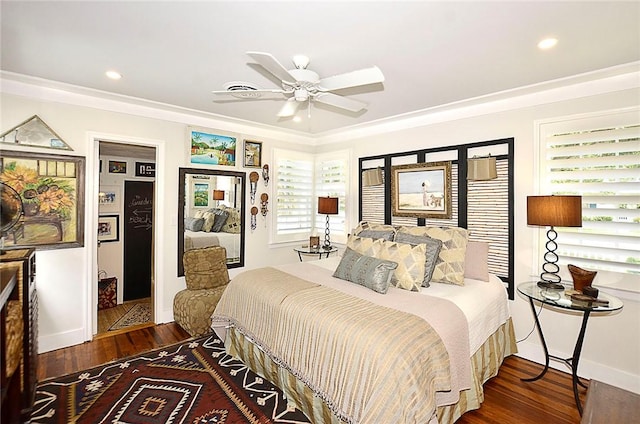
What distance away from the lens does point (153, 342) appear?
3.30 metres

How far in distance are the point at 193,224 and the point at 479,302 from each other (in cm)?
337

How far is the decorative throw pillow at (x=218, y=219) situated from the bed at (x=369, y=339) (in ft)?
4.73

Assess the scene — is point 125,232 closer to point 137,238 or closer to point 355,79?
point 137,238

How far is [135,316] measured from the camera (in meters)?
4.17

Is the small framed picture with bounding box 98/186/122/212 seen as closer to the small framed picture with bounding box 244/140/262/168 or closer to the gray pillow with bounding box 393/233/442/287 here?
the small framed picture with bounding box 244/140/262/168

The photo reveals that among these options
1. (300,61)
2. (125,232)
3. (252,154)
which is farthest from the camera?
(125,232)

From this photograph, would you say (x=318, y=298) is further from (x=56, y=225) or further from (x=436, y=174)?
(x=56, y=225)

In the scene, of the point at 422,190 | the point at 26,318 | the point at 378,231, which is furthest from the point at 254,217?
the point at 26,318

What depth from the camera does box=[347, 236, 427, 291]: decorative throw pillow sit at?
2654mm

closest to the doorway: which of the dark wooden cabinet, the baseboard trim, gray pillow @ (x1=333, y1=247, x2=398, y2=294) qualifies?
the dark wooden cabinet

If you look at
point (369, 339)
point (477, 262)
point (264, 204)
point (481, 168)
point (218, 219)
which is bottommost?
point (369, 339)

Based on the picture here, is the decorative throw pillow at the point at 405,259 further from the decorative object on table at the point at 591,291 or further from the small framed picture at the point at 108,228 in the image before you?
the small framed picture at the point at 108,228

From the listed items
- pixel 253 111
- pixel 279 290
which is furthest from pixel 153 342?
pixel 253 111

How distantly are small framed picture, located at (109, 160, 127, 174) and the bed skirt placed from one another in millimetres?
3356
